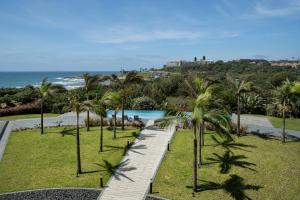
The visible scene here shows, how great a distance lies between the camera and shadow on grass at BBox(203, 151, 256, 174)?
15.6 meters

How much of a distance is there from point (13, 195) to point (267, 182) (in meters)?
12.3

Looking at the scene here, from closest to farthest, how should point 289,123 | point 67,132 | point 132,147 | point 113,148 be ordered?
point 113,148 < point 132,147 < point 67,132 < point 289,123

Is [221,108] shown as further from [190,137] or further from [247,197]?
[190,137]

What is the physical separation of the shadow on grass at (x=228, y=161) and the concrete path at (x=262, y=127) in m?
6.20

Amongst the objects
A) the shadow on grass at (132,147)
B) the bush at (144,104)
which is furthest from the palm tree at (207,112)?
the bush at (144,104)

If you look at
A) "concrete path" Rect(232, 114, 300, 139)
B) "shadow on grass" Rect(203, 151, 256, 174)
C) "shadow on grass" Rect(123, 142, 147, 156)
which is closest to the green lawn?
"concrete path" Rect(232, 114, 300, 139)

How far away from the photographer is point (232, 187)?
13367 millimetres

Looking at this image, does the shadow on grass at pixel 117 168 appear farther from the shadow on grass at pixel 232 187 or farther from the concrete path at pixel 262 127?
the concrete path at pixel 262 127

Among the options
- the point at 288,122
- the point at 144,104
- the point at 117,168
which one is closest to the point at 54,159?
the point at 117,168

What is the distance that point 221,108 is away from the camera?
1370cm

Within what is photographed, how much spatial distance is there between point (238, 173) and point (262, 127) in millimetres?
10517

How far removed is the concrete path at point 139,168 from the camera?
13.0 metres

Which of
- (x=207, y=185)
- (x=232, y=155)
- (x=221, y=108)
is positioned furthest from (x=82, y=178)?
(x=232, y=155)

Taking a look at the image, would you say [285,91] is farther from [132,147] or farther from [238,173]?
[132,147]
